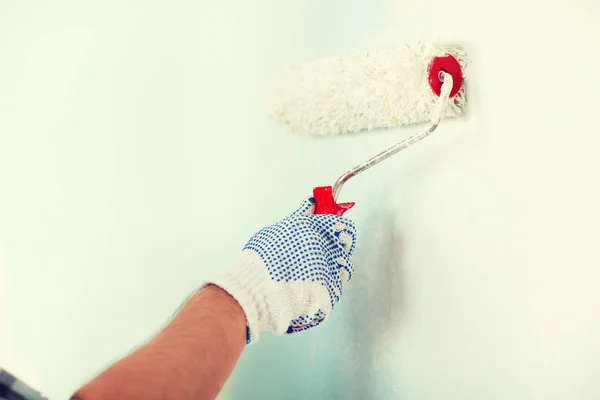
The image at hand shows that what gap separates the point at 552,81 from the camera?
0.75 meters

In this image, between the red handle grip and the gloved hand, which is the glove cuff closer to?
the gloved hand

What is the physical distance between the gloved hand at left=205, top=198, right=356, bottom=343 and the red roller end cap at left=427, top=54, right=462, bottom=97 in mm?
255

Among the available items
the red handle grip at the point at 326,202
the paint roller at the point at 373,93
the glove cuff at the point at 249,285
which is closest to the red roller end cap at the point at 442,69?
the paint roller at the point at 373,93

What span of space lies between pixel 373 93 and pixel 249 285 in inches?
14.9

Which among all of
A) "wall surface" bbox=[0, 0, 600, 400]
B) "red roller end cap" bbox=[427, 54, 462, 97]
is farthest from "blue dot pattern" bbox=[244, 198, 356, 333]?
"red roller end cap" bbox=[427, 54, 462, 97]

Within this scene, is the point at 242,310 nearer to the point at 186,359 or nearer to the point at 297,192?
the point at 186,359

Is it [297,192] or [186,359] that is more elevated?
[297,192]

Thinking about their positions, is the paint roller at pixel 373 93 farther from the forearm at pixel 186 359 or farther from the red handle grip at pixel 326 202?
the forearm at pixel 186 359

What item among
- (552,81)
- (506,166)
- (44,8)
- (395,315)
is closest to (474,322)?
(395,315)

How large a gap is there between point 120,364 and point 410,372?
0.51 m

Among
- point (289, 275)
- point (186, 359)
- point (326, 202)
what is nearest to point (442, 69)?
point (326, 202)

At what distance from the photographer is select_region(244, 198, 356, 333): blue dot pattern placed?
0.70m

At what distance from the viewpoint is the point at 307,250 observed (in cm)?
71

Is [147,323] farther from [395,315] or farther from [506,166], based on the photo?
[506,166]
